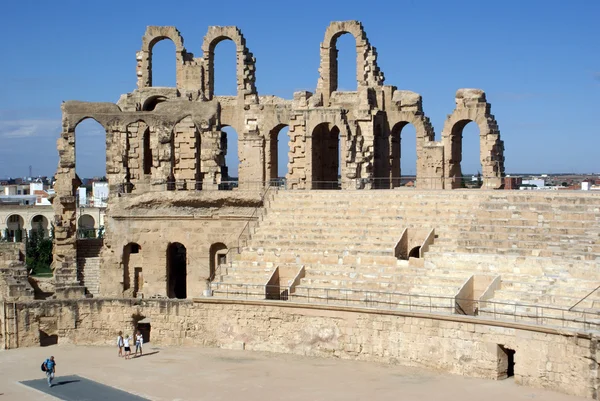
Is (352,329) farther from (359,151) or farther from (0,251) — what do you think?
(0,251)

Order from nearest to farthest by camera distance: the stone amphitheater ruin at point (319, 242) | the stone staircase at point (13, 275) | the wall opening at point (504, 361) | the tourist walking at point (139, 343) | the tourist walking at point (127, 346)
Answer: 1. the wall opening at point (504, 361)
2. the stone amphitheater ruin at point (319, 242)
3. the tourist walking at point (127, 346)
4. the tourist walking at point (139, 343)
5. the stone staircase at point (13, 275)

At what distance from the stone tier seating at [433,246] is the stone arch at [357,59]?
24.3 feet

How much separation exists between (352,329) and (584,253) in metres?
6.17

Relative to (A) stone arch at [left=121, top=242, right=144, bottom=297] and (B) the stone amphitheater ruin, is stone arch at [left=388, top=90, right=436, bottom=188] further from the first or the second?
(A) stone arch at [left=121, top=242, right=144, bottom=297]

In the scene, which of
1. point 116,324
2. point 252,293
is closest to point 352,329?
point 252,293

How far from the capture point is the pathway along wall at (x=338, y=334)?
21.4m

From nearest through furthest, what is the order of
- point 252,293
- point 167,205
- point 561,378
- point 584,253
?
point 561,378
point 584,253
point 252,293
point 167,205

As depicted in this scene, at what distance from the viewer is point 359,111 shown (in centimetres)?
3469

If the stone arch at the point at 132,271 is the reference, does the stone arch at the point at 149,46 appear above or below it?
above

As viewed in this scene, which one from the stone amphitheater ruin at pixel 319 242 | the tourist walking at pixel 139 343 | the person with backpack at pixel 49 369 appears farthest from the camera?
the tourist walking at pixel 139 343

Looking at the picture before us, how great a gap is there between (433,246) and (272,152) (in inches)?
452

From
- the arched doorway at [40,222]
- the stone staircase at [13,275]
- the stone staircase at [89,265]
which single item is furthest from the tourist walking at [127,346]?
the arched doorway at [40,222]

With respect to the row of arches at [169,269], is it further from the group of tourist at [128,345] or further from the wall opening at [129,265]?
the group of tourist at [128,345]

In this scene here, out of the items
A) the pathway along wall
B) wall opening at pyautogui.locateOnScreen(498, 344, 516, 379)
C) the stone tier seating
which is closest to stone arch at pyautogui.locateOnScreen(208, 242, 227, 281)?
the stone tier seating
